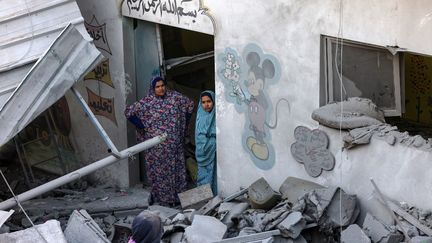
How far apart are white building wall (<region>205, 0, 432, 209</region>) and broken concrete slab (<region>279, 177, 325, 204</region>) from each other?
112 mm

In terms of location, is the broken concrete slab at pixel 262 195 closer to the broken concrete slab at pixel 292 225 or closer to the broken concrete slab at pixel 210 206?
the broken concrete slab at pixel 210 206

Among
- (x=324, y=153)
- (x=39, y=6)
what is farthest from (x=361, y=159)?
(x=39, y=6)

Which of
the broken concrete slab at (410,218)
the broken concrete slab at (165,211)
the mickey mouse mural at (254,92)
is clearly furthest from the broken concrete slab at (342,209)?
the broken concrete slab at (165,211)

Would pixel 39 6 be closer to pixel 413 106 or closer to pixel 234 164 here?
pixel 234 164

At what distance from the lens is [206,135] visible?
11.2m

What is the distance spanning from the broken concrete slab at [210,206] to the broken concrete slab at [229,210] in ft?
0.64

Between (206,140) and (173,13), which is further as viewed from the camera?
(206,140)

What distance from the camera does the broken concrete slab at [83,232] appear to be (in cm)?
909

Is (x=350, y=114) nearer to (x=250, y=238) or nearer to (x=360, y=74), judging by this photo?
(x=360, y=74)

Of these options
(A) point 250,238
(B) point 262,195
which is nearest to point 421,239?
(A) point 250,238

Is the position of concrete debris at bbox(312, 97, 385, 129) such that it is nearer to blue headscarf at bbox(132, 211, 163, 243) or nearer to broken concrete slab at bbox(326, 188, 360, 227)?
broken concrete slab at bbox(326, 188, 360, 227)

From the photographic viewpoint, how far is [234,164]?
10812mm

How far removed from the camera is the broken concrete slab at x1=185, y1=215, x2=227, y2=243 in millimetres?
9188

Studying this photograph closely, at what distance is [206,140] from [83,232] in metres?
2.47
